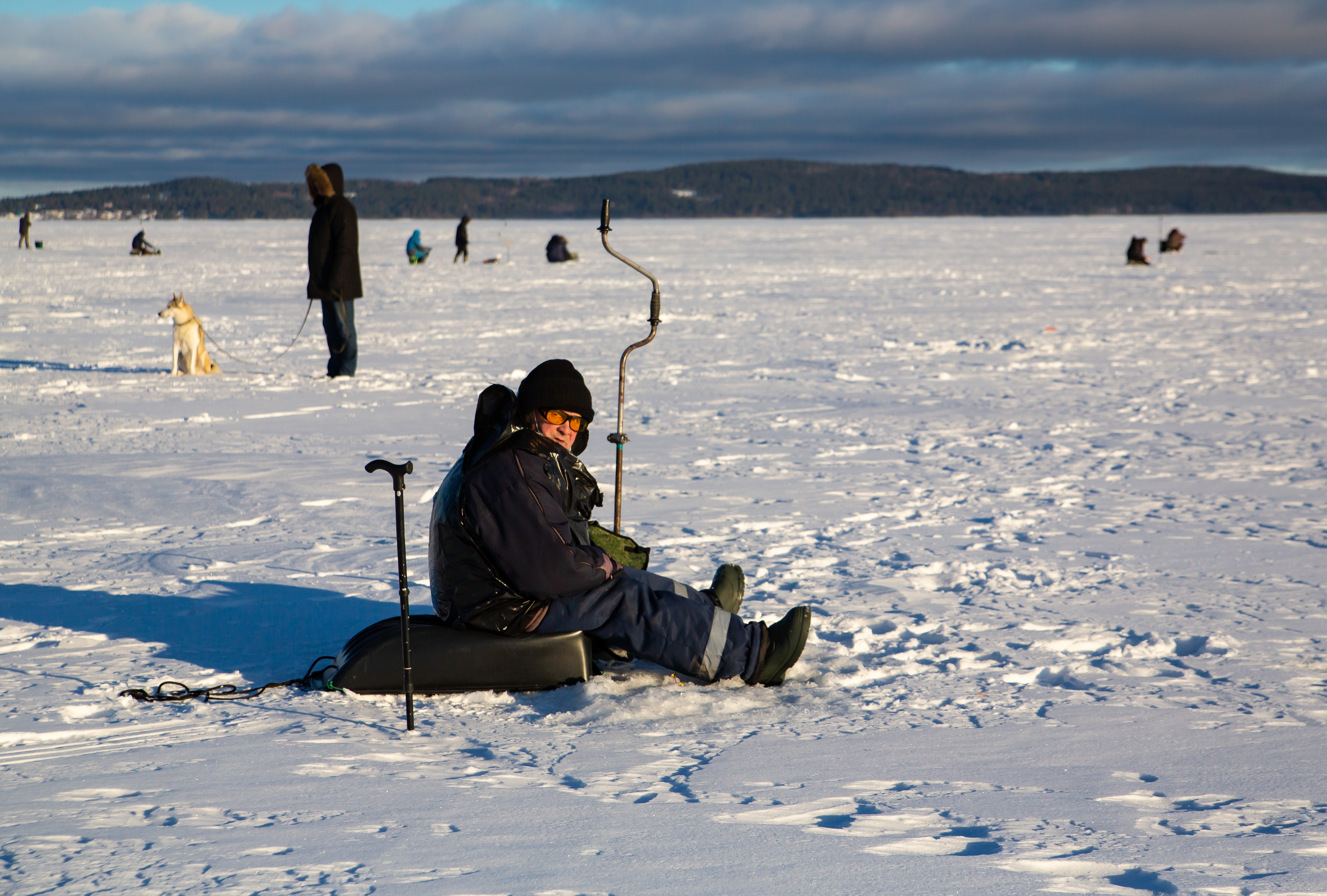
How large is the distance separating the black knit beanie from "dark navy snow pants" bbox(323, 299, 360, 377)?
665 cm

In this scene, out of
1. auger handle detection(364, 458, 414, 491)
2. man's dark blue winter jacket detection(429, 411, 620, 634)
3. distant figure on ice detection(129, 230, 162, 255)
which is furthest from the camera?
distant figure on ice detection(129, 230, 162, 255)

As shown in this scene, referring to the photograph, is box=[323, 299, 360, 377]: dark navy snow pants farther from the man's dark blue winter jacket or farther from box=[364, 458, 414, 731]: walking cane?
box=[364, 458, 414, 731]: walking cane

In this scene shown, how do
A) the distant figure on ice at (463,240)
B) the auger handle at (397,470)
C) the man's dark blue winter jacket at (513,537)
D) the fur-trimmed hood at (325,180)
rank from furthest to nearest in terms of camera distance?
the distant figure on ice at (463,240) < the fur-trimmed hood at (325,180) < the man's dark blue winter jacket at (513,537) < the auger handle at (397,470)

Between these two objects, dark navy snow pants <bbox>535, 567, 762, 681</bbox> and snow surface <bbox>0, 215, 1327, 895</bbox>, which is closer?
snow surface <bbox>0, 215, 1327, 895</bbox>

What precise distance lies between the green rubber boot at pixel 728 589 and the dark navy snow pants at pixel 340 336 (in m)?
6.55

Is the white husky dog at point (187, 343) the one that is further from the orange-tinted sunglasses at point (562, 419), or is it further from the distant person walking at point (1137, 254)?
the distant person walking at point (1137, 254)

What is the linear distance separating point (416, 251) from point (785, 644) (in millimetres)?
28956

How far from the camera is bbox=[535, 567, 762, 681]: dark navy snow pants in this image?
139 inches

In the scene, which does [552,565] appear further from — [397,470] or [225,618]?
[225,618]

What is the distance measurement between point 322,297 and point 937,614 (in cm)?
722

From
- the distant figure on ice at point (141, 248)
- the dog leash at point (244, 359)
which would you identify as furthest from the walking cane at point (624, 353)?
the distant figure on ice at point (141, 248)

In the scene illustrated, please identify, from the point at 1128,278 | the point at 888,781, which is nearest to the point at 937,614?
the point at 888,781

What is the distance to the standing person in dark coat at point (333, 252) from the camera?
32.7 feet

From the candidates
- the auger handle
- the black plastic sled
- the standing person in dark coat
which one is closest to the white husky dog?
the standing person in dark coat
